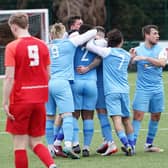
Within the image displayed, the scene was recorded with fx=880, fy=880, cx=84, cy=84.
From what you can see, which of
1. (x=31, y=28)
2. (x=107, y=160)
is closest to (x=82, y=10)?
(x=31, y=28)

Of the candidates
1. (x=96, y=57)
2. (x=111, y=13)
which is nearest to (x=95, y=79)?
(x=96, y=57)

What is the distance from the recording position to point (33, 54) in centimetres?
1000

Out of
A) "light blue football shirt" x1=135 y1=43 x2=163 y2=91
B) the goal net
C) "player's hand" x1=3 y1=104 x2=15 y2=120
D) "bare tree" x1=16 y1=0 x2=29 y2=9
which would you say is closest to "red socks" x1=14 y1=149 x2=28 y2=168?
"player's hand" x1=3 y1=104 x2=15 y2=120

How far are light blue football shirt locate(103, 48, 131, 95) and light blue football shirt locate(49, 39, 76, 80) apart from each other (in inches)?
23.0

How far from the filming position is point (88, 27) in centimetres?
1238

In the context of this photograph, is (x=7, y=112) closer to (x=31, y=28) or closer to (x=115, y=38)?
(x=115, y=38)

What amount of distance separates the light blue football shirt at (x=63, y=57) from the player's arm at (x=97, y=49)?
0.90 feet

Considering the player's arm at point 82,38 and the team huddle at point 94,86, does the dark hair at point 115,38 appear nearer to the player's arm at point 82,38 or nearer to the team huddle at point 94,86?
the team huddle at point 94,86

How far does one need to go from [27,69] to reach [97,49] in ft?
8.52

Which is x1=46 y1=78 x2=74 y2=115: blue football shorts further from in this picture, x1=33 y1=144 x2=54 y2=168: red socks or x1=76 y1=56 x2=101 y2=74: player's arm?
x1=33 y1=144 x2=54 y2=168: red socks

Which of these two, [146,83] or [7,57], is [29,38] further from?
[146,83]

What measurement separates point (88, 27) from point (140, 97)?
4.39 ft

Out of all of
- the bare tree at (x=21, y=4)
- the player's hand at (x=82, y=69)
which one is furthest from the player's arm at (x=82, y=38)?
the bare tree at (x=21, y=4)

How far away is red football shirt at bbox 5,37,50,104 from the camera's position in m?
9.92
